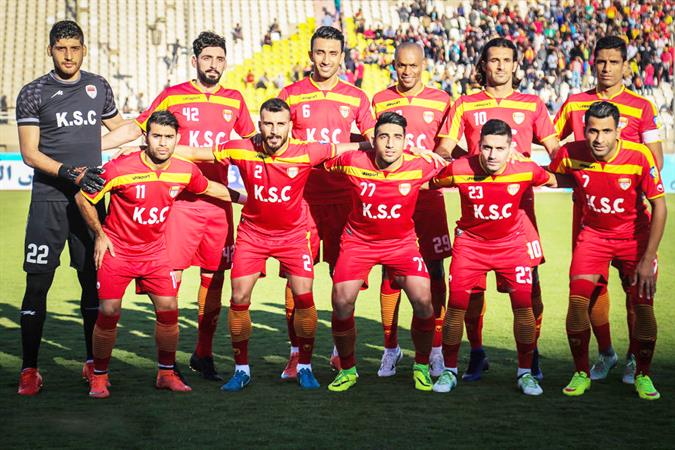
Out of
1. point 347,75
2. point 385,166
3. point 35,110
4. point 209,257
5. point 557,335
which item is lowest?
point 557,335

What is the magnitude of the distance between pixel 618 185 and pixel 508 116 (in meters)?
1.00

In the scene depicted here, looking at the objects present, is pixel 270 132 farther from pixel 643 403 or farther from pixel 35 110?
pixel 643 403

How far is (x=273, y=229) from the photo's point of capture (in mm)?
6574

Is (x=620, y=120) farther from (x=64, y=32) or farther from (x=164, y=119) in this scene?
(x=64, y=32)

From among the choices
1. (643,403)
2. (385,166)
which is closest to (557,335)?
(643,403)

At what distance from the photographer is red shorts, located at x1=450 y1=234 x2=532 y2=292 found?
252 inches

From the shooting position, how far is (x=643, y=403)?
6.05 metres

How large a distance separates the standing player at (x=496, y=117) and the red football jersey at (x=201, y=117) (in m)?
1.63

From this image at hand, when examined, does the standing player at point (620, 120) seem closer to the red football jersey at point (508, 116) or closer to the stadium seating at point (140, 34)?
the red football jersey at point (508, 116)

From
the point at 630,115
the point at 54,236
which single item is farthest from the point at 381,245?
the point at 54,236

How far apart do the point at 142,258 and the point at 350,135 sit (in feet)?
6.40

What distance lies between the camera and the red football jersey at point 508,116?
6848 mm

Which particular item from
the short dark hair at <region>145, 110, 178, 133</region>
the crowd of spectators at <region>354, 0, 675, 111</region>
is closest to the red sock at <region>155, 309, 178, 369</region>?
the short dark hair at <region>145, 110, 178, 133</region>

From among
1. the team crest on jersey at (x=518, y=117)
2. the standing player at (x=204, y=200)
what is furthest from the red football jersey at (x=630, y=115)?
the standing player at (x=204, y=200)
